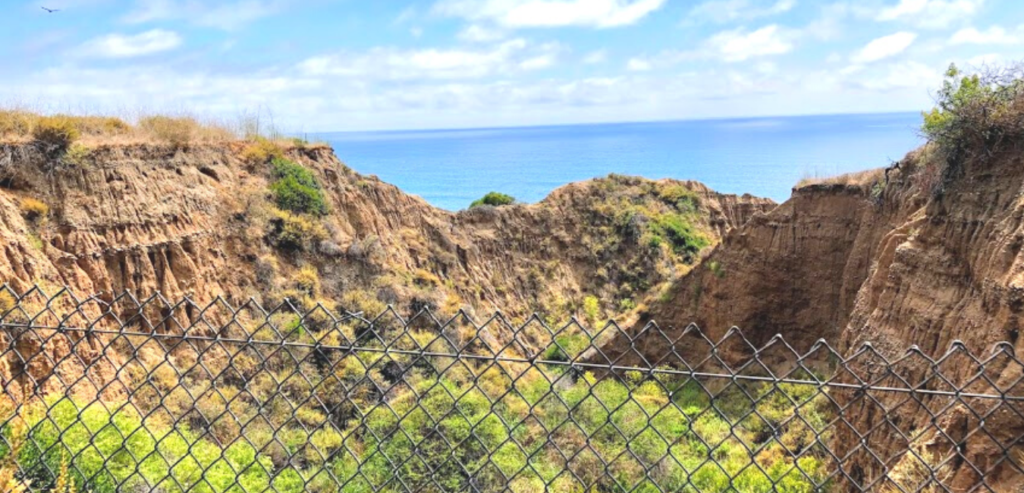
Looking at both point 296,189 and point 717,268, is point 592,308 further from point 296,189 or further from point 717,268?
point 296,189

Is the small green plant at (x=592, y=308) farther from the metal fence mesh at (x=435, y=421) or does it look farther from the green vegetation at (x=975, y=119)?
the green vegetation at (x=975, y=119)

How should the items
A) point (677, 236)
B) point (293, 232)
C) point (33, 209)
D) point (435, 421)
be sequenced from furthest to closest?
point (677, 236) → point (293, 232) → point (33, 209) → point (435, 421)

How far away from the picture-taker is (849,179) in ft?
76.6

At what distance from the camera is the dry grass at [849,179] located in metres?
22.2

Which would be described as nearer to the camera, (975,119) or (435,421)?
(435,421)

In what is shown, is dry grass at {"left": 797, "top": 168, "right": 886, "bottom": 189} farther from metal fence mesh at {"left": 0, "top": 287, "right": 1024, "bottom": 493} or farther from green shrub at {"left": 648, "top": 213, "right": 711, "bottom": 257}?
green shrub at {"left": 648, "top": 213, "right": 711, "bottom": 257}

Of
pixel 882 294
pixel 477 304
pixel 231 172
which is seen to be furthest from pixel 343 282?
pixel 882 294

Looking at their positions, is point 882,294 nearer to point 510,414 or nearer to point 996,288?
point 996,288

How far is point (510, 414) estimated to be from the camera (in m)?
18.5

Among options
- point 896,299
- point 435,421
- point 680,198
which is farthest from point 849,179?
point 435,421

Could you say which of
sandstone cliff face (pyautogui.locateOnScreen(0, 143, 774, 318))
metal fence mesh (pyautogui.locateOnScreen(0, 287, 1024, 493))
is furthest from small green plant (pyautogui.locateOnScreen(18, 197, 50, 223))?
metal fence mesh (pyautogui.locateOnScreen(0, 287, 1024, 493))

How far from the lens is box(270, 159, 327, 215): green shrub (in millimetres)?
24859

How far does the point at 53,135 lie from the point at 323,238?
8.64 meters

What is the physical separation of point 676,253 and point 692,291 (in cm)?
902
